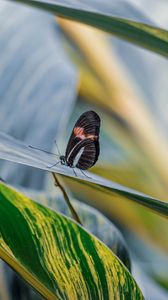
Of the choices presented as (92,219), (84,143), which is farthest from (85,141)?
(92,219)

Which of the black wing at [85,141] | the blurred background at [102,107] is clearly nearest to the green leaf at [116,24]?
the black wing at [85,141]

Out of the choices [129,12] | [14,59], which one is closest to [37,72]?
[14,59]

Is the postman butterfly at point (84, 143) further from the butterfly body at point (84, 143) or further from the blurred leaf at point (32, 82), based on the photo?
the blurred leaf at point (32, 82)

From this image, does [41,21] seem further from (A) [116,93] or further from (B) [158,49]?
(B) [158,49]

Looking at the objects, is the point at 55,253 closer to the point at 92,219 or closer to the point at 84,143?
the point at 84,143

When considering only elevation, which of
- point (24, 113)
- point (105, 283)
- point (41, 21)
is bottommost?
point (105, 283)

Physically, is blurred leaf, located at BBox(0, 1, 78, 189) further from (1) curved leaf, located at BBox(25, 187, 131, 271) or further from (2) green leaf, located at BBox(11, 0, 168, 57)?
(2) green leaf, located at BBox(11, 0, 168, 57)
